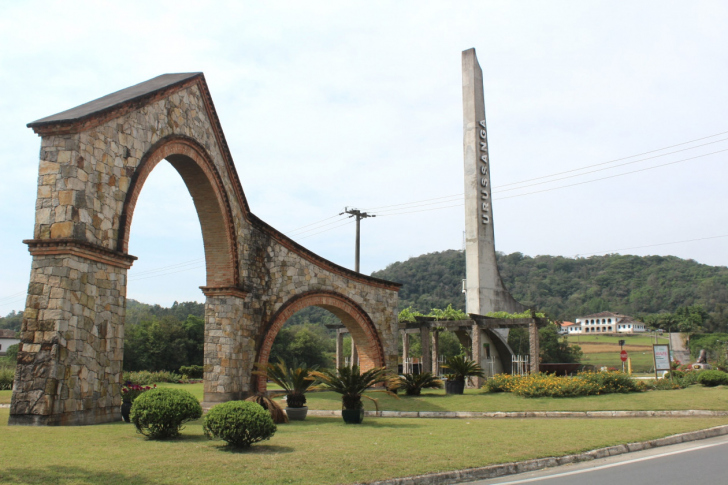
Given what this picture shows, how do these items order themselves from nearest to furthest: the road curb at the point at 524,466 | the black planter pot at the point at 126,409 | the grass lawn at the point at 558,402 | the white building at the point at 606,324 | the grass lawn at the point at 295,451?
the grass lawn at the point at 295,451 < the road curb at the point at 524,466 < the black planter pot at the point at 126,409 < the grass lawn at the point at 558,402 < the white building at the point at 606,324

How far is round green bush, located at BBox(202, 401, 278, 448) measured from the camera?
8555mm

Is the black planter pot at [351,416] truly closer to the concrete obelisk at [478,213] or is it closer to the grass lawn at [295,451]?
the grass lawn at [295,451]

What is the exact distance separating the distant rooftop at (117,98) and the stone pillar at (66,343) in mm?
2428

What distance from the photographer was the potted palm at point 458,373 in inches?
784

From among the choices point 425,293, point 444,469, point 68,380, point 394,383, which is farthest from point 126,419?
point 425,293

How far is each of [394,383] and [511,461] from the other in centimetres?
629

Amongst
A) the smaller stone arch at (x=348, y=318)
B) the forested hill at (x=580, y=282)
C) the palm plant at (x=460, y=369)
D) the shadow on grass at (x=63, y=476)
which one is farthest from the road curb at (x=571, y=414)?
the forested hill at (x=580, y=282)

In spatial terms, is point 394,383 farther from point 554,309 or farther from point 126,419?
point 554,309

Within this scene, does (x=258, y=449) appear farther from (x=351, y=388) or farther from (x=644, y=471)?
(x=644, y=471)

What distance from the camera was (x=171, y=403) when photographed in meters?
9.44

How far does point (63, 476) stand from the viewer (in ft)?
21.2

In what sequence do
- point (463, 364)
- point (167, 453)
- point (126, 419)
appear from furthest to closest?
point (463, 364) < point (126, 419) < point (167, 453)

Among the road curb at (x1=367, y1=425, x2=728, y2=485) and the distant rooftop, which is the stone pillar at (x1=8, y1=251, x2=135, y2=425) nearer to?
the distant rooftop

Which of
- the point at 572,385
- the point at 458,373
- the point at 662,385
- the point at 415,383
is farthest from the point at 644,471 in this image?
the point at 662,385
